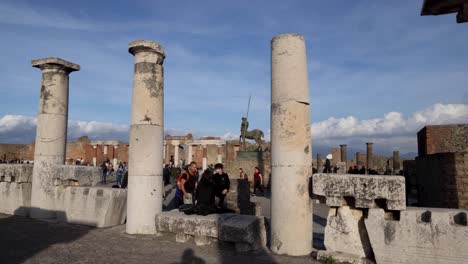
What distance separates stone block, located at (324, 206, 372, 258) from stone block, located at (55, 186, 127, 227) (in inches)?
199

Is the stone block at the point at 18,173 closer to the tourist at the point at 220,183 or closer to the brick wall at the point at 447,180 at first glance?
the tourist at the point at 220,183

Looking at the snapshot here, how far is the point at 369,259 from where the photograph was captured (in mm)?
5523

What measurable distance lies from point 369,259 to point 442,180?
5690 millimetres

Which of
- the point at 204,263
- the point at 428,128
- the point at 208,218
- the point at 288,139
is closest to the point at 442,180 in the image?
the point at 428,128

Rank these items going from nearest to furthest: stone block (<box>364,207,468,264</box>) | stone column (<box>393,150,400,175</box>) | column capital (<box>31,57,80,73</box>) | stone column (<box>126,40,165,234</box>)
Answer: stone block (<box>364,207,468,264</box>)
stone column (<box>126,40,165,234</box>)
column capital (<box>31,57,80,73</box>)
stone column (<box>393,150,400,175</box>)

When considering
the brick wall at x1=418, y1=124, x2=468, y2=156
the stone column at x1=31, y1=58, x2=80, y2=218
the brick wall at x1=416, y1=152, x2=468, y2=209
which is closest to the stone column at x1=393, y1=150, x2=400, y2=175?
the brick wall at x1=418, y1=124, x2=468, y2=156

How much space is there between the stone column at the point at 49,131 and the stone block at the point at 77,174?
0.21 meters

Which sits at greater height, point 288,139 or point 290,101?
point 290,101

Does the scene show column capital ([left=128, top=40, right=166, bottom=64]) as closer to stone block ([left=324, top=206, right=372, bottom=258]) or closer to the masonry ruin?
the masonry ruin

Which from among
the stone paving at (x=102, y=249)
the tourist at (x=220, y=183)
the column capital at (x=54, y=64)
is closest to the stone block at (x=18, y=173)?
the stone paving at (x=102, y=249)

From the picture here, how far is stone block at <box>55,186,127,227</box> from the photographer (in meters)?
8.32

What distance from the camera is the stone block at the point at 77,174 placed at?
8914 millimetres

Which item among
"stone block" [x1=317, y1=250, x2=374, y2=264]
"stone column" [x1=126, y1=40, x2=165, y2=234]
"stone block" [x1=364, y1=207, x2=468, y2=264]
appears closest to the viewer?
"stone block" [x1=364, y1=207, x2=468, y2=264]

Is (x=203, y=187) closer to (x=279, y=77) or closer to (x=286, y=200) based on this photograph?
(x=286, y=200)
